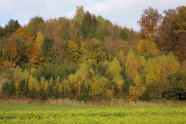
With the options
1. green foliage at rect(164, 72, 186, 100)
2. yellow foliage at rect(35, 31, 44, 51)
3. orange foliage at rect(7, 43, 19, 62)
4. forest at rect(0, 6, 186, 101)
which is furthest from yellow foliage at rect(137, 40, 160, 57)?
orange foliage at rect(7, 43, 19, 62)

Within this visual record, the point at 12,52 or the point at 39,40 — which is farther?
the point at 39,40

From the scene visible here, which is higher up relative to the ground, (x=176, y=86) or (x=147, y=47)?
(x=147, y=47)

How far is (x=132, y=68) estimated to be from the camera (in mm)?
38250

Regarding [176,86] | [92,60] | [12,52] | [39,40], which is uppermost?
[39,40]

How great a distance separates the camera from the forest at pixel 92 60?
3412cm

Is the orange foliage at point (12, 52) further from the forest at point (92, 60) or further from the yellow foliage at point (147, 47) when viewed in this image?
the yellow foliage at point (147, 47)

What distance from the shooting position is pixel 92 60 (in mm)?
53281

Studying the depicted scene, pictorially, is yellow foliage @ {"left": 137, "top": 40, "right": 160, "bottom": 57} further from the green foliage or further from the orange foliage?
the orange foliage

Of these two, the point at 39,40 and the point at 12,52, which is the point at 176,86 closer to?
the point at 12,52

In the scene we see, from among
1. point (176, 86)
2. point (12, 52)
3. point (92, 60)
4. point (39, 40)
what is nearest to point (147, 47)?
point (92, 60)

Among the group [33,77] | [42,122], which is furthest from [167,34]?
[42,122]

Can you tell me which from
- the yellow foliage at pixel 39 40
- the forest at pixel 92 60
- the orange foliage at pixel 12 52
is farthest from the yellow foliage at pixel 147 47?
the orange foliage at pixel 12 52

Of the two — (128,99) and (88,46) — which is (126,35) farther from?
(128,99)

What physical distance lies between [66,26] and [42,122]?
6323cm
